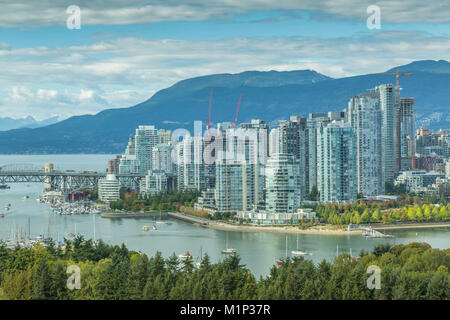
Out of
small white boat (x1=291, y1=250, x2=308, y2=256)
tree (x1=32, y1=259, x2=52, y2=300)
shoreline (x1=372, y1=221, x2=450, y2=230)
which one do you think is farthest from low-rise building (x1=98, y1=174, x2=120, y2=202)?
tree (x1=32, y1=259, x2=52, y2=300)

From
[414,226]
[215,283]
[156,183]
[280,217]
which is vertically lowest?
[414,226]

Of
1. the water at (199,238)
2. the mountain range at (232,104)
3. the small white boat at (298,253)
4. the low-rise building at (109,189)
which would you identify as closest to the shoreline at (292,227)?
the water at (199,238)

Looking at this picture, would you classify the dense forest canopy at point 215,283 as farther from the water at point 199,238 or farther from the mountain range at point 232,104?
the mountain range at point 232,104

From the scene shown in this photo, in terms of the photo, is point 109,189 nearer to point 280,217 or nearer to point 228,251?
point 280,217

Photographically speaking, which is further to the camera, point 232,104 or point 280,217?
point 232,104

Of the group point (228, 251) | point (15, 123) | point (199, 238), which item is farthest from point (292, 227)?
point (15, 123)
